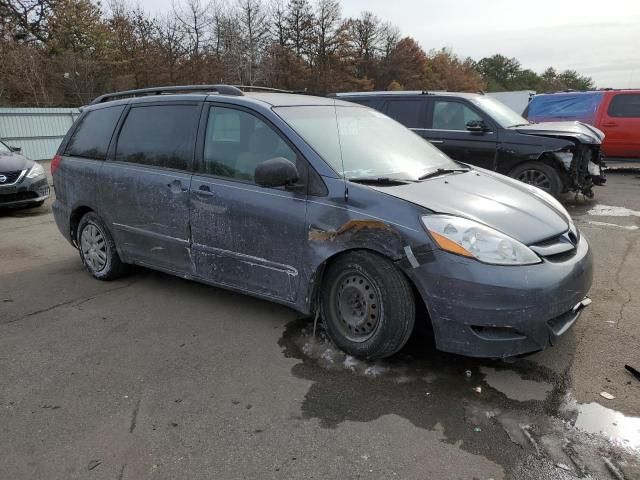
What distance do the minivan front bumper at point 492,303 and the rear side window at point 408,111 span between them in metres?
5.99

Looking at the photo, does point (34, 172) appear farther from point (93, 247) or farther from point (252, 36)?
point (252, 36)

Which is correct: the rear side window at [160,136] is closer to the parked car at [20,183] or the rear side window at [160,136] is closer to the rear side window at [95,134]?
the rear side window at [95,134]

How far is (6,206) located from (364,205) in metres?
8.03

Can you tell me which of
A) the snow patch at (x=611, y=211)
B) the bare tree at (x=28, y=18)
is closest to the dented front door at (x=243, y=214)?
the snow patch at (x=611, y=211)

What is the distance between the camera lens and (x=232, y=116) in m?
4.05

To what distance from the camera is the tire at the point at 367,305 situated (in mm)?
3152

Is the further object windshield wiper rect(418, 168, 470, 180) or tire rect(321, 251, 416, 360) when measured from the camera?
windshield wiper rect(418, 168, 470, 180)

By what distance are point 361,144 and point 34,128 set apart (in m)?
16.6

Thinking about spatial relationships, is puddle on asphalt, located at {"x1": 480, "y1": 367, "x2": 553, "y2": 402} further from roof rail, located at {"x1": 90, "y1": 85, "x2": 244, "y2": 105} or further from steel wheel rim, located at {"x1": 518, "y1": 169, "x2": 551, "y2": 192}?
steel wheel rim, located at {"x1": 518, "y1": 169, "x2": 551, "y2": 192}

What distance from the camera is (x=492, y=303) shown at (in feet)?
9.61

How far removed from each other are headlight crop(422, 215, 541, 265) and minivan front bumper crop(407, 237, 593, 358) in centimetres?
5

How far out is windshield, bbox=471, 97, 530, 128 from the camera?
840 cm

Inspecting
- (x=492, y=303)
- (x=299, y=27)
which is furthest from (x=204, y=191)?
(x=299, y=27)

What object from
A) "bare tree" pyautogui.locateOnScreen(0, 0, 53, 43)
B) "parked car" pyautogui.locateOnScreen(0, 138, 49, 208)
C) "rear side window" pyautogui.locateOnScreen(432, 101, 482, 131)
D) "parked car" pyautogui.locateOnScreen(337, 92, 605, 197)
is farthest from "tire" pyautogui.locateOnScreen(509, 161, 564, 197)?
"bare tree" pyautogui.locateOnScreen(0, 0, 53, 43)
